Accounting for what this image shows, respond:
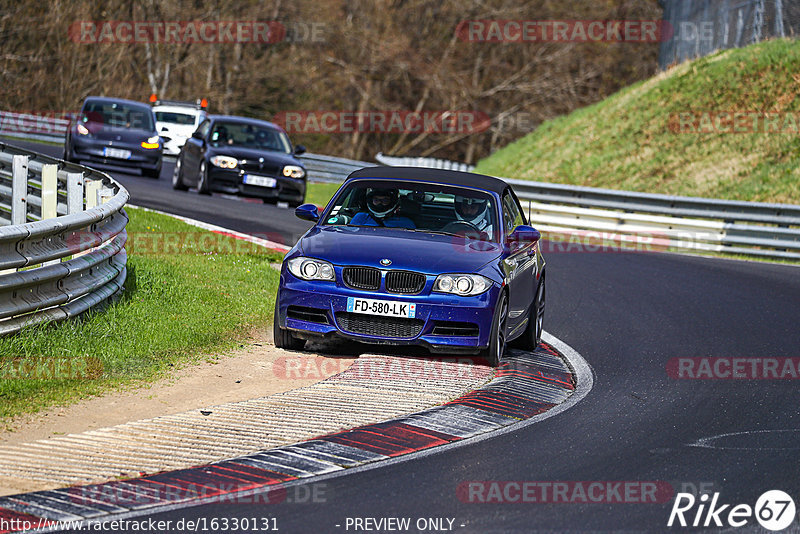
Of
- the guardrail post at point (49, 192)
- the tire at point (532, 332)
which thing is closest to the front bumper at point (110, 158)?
the guardrail post at point (49, 192)

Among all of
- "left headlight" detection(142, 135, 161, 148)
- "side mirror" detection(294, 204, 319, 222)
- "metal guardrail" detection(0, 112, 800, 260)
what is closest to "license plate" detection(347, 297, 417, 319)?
"side mirror" detection(294, 204, 319, 222)

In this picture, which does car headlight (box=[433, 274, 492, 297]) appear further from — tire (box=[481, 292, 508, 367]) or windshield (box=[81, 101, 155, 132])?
windshield (box=[81, 101, 155, 132])

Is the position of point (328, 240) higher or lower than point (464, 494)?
higher

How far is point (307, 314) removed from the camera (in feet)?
30.3

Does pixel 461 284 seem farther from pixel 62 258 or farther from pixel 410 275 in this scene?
pixel 62 258

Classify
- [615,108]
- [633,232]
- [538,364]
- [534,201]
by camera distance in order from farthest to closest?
1. [615,108]
2. [534,201]
3. [633,232]
4. [538,364]

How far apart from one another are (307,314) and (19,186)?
22.3ft

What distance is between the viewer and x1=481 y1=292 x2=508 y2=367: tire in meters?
9.23

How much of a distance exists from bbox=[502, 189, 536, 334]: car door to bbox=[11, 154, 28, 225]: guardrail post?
21.3 feet

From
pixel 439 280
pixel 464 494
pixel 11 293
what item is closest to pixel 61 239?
pixel 11 293

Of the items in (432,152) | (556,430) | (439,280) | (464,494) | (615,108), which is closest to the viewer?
(464,494)

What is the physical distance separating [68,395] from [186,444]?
4.47 feet

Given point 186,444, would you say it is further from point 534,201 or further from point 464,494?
point 534,201

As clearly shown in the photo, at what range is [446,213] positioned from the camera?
10.4 metres
